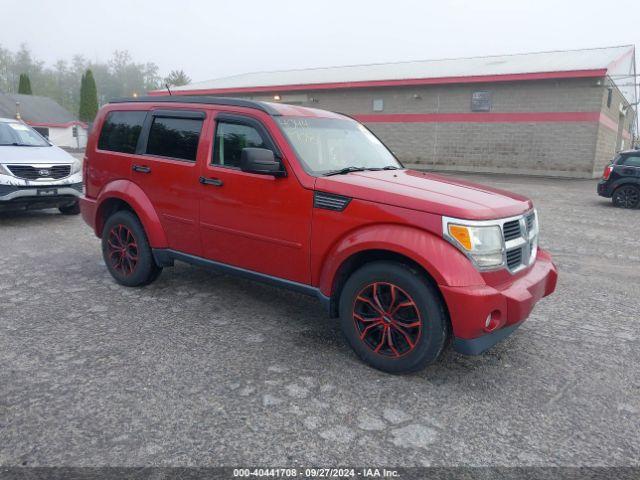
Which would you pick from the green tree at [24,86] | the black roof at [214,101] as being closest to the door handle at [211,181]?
the black roof at [214,101]

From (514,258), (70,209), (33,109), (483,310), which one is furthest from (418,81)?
(33,109)

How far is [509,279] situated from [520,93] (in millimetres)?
21573

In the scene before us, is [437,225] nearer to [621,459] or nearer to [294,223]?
[294,223]

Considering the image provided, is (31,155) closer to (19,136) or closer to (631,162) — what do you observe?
(19,136)

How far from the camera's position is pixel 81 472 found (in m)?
2.42

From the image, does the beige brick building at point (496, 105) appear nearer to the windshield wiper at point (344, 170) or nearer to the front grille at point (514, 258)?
the windshield wiper at point (344, 170)

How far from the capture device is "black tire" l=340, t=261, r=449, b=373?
325 centimetres

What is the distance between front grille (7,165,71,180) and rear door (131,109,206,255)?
4562 millimetres

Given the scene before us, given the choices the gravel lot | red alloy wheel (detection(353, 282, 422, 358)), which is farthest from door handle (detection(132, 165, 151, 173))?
red alloy wheel (detection(353, 282, 422, 358))

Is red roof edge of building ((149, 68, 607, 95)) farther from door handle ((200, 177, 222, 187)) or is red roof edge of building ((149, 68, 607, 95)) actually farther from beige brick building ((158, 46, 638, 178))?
door handle ((200, 177, 222, 187))

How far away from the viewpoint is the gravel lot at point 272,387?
2.65 m

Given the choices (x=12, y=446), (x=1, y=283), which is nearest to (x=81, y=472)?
(x=12, y=446)

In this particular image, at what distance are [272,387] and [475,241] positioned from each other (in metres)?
1.63

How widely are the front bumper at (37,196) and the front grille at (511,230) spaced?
310 inches
